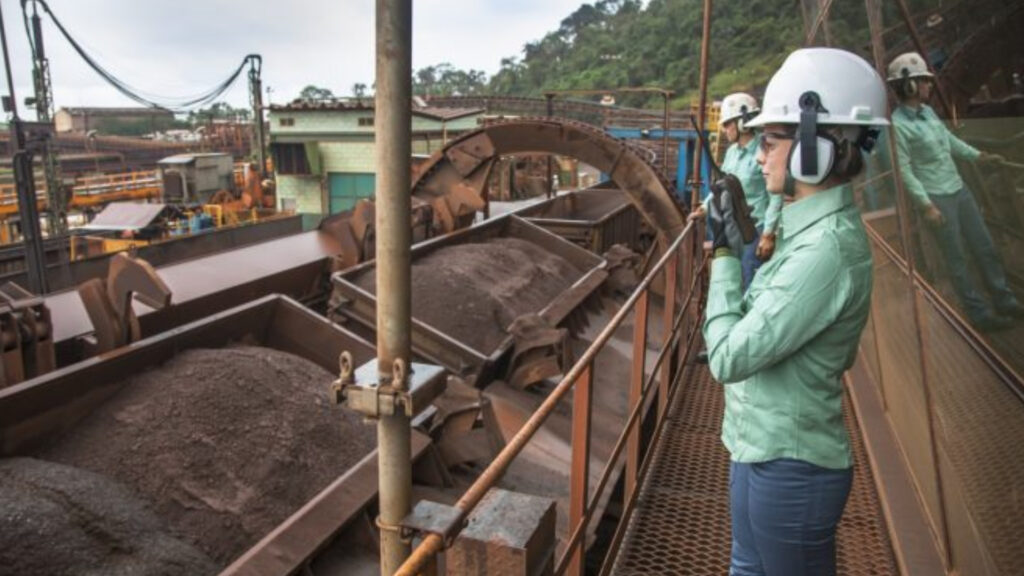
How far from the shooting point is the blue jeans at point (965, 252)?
2562 mm

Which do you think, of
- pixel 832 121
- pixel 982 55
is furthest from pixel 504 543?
pixel 982 55

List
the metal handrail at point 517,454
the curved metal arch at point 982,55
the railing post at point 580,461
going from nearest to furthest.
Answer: the metal handrail at point 517,454 < the curved metal arch at point 982,55 < the railing post at point 580,461

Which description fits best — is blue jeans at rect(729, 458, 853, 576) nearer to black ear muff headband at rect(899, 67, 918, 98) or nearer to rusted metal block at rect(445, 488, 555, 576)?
rusted metal block at rect(445, 488, 555, 576)

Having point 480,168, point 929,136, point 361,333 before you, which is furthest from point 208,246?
point 929,136

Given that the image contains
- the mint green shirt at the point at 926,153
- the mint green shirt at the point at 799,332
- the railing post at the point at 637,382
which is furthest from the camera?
the railing post at the point at 637,382

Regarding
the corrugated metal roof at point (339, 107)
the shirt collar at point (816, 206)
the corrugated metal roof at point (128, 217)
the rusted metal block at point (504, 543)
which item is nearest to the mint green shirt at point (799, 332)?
the shirt collar at point (816, 206)

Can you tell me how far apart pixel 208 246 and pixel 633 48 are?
8511 cm

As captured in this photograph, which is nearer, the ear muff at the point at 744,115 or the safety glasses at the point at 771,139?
the safety glasses at the point at 771,139

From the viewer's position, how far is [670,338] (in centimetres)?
458

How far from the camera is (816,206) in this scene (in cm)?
196

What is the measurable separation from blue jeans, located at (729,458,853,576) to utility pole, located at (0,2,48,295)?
441 inches

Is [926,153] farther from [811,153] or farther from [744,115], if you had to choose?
[744,115]

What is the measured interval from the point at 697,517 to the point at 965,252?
1.80 m

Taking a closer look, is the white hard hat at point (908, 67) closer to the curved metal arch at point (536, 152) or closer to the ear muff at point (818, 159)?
the ear muff at point (818, 159)
